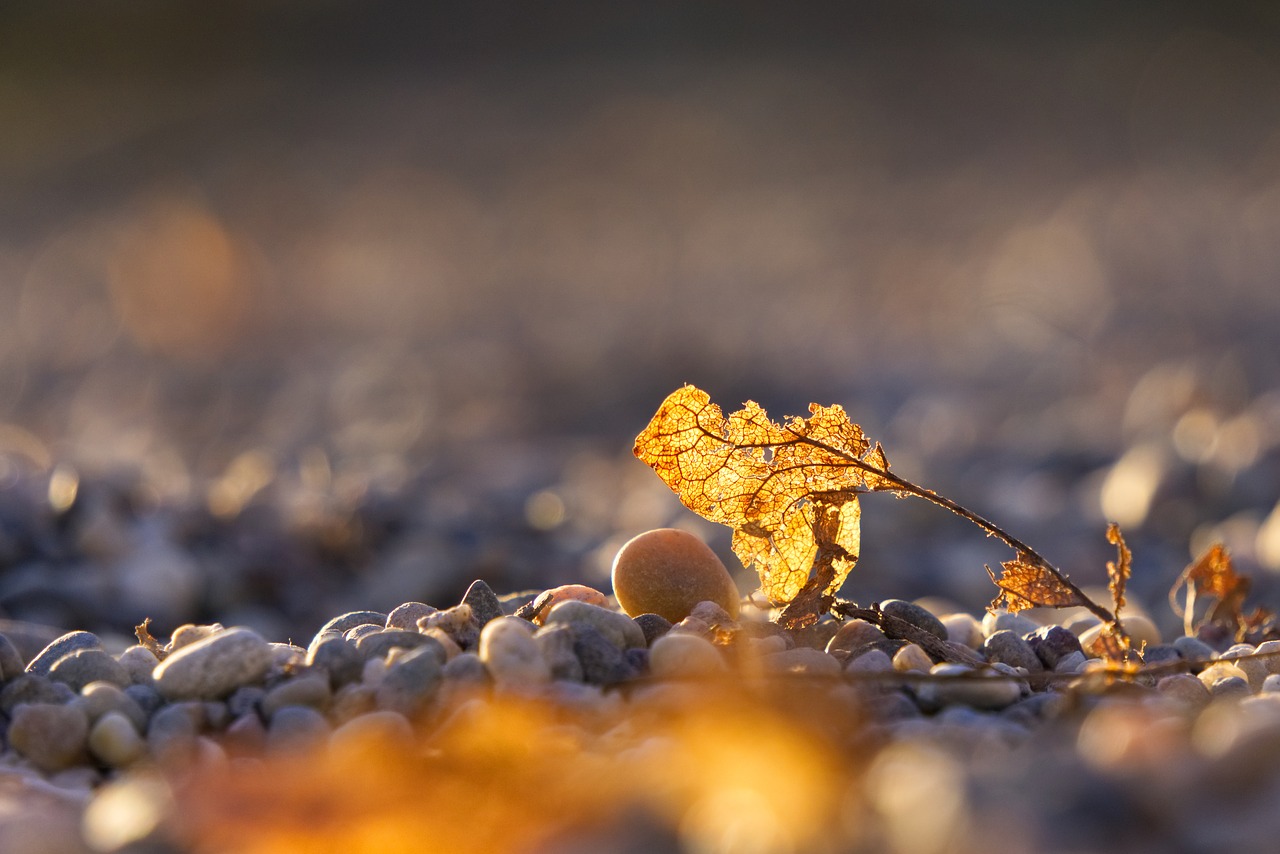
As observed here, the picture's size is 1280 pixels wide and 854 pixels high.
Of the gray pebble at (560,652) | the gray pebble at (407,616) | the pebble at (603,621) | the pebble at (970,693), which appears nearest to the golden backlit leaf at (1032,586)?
the pebble at (970,693)

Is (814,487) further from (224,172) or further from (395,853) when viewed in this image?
(224,172)

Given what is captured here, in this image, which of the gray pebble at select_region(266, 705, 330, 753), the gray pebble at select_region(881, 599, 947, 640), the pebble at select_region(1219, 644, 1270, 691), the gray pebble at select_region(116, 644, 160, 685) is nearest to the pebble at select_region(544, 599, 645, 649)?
the gray pebble at select_region(266, 705, 330, 753)

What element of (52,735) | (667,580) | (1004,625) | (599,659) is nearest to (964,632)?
(1004,625)

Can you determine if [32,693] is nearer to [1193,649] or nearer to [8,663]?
[8,663]

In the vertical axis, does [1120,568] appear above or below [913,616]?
above

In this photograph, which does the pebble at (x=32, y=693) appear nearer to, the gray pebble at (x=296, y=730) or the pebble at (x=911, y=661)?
the gray pebble at (x=296, y=730)

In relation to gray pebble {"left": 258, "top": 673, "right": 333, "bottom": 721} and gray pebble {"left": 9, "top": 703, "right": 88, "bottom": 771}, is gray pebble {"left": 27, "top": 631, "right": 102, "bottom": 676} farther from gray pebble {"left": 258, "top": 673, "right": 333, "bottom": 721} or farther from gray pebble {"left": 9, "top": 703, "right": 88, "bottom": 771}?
gray pebble {"left": 258, "top": 673, "right": 333, "bottom": 721}
